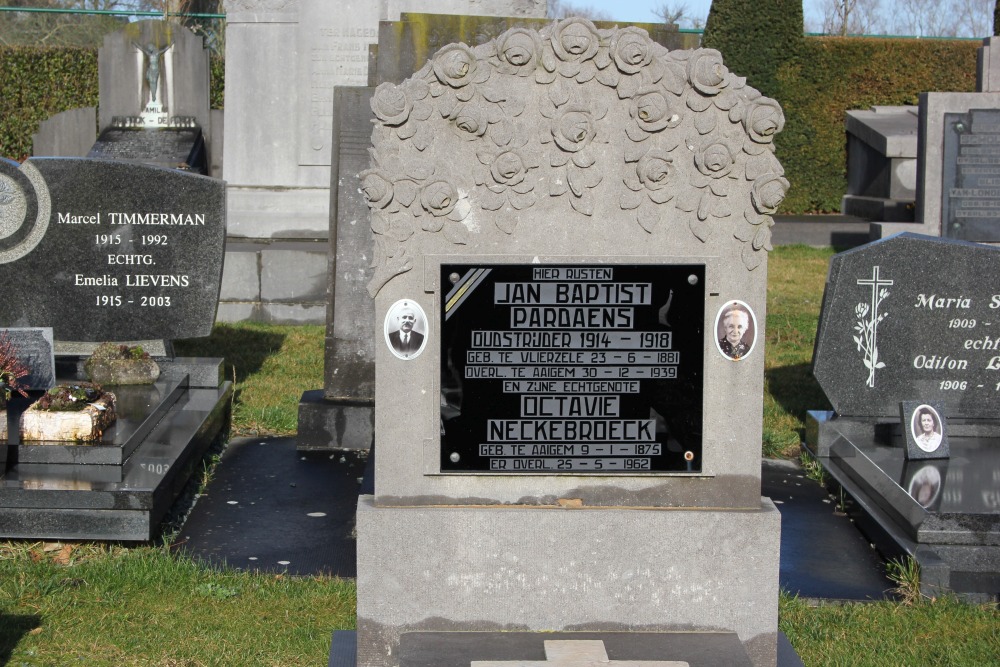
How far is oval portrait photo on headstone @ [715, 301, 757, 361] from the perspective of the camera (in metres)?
3.48

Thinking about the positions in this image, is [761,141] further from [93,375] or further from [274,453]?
[93,375]

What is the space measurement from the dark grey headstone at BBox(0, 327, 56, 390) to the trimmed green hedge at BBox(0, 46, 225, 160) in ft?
35.0

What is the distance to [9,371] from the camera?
5.58 m

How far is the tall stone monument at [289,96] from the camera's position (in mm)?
11117

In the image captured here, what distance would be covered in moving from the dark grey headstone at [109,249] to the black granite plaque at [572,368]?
158 inches

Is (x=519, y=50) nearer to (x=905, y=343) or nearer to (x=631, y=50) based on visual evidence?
(x=631, y=50)

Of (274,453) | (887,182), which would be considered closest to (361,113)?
(274,453)

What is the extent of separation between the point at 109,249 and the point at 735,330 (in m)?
4.81

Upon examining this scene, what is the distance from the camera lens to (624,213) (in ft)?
11.3

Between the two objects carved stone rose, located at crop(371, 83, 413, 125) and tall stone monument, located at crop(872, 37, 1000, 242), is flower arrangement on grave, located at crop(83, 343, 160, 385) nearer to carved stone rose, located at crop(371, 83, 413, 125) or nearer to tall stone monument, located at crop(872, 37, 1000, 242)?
carved stone rose, located at crop(371, 83, 413, 125)

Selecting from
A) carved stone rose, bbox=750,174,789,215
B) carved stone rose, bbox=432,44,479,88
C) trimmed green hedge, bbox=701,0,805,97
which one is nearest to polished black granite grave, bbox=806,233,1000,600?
carved stone rose, bbox=750,174,789,215

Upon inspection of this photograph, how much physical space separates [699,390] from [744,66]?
15344mm

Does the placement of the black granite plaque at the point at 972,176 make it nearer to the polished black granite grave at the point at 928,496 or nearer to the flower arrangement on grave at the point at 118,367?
the polished black granite grave at the point at 928,496

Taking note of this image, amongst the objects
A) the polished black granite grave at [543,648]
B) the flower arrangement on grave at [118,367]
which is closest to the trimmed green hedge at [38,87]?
the flower arrangement on grave at [118,367]
